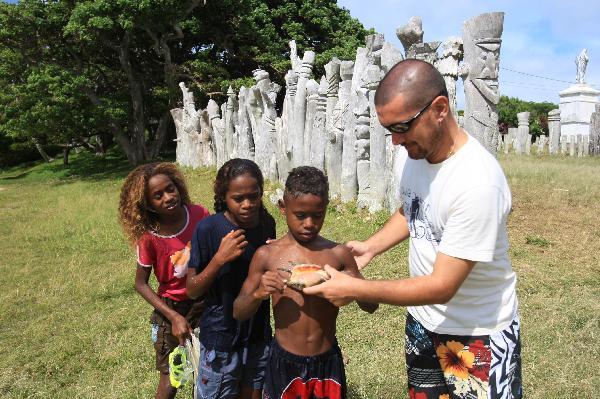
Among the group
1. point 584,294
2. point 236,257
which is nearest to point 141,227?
point 236,257

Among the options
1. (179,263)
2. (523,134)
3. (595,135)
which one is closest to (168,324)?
(179,263)

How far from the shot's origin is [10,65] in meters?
18.1

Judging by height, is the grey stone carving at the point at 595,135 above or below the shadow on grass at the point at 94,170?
above

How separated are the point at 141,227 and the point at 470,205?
6.05 feet

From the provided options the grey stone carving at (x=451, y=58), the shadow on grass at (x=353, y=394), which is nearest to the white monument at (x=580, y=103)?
the grey stone carving at (x=451, y=58)

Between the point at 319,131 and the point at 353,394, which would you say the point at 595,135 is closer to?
the point at 319,131

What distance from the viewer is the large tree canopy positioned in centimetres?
1658

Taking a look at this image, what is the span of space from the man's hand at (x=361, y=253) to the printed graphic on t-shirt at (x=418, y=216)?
305 millimetres

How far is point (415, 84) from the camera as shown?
1698mm

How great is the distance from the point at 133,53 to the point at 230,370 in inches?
858

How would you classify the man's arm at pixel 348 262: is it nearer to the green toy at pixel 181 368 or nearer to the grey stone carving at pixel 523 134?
the green toy at pixel 181 368

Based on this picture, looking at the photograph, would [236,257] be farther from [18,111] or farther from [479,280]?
[18,111]

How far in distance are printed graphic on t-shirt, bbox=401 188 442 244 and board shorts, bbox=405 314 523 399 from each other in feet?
1.27

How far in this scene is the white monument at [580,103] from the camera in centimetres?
1781
